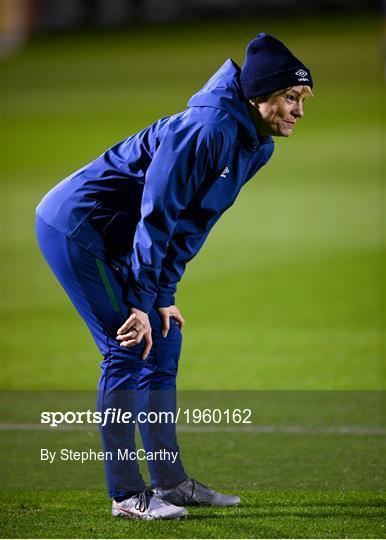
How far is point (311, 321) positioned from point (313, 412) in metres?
2.41

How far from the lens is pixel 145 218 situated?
166 inches

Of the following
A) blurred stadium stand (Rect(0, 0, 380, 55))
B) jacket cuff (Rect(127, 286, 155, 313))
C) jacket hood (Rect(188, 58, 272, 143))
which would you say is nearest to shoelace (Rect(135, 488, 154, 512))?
jacket cuff (Rect(127, 286, 155, 313))

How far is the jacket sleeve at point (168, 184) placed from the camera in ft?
13.7

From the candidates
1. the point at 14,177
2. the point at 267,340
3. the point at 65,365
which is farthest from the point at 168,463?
the point at 14,177

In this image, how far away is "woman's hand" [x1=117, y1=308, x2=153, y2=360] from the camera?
434 centimetres

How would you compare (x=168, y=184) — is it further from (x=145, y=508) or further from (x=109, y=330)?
(x=145, y=508)

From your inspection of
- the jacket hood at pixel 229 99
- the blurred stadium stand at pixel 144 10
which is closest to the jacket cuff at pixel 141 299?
the jacket hood at pixel 229 99

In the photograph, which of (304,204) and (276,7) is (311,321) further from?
(276,7)

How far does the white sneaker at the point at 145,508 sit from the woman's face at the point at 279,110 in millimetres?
1435

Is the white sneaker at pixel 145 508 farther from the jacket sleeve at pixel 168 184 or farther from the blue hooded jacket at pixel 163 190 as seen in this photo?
the jacket sleeve at pixel 168 184

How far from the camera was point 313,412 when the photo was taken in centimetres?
633

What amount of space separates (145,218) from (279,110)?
2.13ft

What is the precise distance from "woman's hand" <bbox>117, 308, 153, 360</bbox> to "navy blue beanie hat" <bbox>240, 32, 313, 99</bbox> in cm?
88

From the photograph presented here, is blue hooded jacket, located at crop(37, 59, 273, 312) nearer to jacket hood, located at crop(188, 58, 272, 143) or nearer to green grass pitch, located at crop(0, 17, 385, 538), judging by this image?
jacket hood, located at crop(188, 58, 272, 143)
